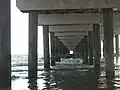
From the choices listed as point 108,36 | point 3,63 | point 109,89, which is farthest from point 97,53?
point 3,63

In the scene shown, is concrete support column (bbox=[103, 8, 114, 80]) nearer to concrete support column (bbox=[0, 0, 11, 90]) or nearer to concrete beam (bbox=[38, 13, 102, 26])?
concrete beam (bbox=[38, 13, 102, 26])

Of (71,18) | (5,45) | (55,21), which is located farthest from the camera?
(55,21)

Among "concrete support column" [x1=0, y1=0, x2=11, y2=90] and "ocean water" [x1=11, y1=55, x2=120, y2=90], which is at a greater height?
"concrete support column" [x1=0, y1=0, x2=11, y2=90]

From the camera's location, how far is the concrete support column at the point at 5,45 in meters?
6.61

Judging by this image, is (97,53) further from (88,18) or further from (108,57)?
(108,57)

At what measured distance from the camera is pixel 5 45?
6.71 metres

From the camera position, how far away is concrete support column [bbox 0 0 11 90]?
6613mm

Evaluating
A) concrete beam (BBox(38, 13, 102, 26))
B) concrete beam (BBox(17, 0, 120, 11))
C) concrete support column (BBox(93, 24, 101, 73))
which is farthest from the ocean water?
concrete support column (BBox(93, 24, 101, 73))

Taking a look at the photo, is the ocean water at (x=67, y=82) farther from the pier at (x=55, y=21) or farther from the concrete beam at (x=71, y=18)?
the concrete beam at (x=71, y=18)

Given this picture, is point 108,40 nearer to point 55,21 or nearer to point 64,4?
point 64,4

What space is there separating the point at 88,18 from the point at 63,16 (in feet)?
9.53

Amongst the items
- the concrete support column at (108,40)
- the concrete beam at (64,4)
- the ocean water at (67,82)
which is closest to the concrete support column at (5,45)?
the ocean water at (67,82)

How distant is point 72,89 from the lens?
50.8 ft

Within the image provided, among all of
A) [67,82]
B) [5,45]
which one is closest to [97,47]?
[67,82]
